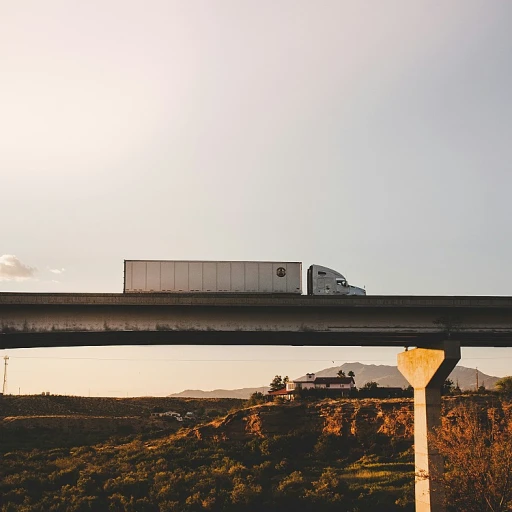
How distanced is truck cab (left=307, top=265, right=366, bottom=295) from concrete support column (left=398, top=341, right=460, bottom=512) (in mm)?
5885

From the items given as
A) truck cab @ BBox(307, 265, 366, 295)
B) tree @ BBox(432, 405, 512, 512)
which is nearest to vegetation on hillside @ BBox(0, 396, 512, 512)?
tree @ BBox(432, 405, 512, 512)

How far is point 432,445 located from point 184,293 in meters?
15.7

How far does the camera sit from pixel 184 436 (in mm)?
68812

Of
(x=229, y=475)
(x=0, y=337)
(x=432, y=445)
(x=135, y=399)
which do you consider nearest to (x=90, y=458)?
(x=229, y=475)

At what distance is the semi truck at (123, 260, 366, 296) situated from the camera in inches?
1567

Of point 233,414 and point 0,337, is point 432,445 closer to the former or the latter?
point 0,337

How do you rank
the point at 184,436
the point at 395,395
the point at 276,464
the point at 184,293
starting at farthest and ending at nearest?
the point at 395,395 < the point at 184,436 < the point at 276,464 < the point at 184,293

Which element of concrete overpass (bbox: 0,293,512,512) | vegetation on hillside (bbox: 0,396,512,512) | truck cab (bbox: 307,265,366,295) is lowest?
vegetation on hillside (bbox: 0,396,512,512)

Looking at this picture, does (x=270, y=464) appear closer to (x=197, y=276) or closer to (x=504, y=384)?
(x=197, y=276)

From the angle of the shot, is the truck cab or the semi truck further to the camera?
the truck cab

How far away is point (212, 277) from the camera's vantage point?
1571 inches

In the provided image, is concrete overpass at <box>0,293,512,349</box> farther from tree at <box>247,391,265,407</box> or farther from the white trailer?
tree at <box>247,391,265,407</box>

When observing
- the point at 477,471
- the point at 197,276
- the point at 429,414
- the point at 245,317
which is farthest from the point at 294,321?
the point at 477,471

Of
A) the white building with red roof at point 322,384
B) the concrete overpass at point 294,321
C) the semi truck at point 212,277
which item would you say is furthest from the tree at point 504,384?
the semi truck at point 212,277
